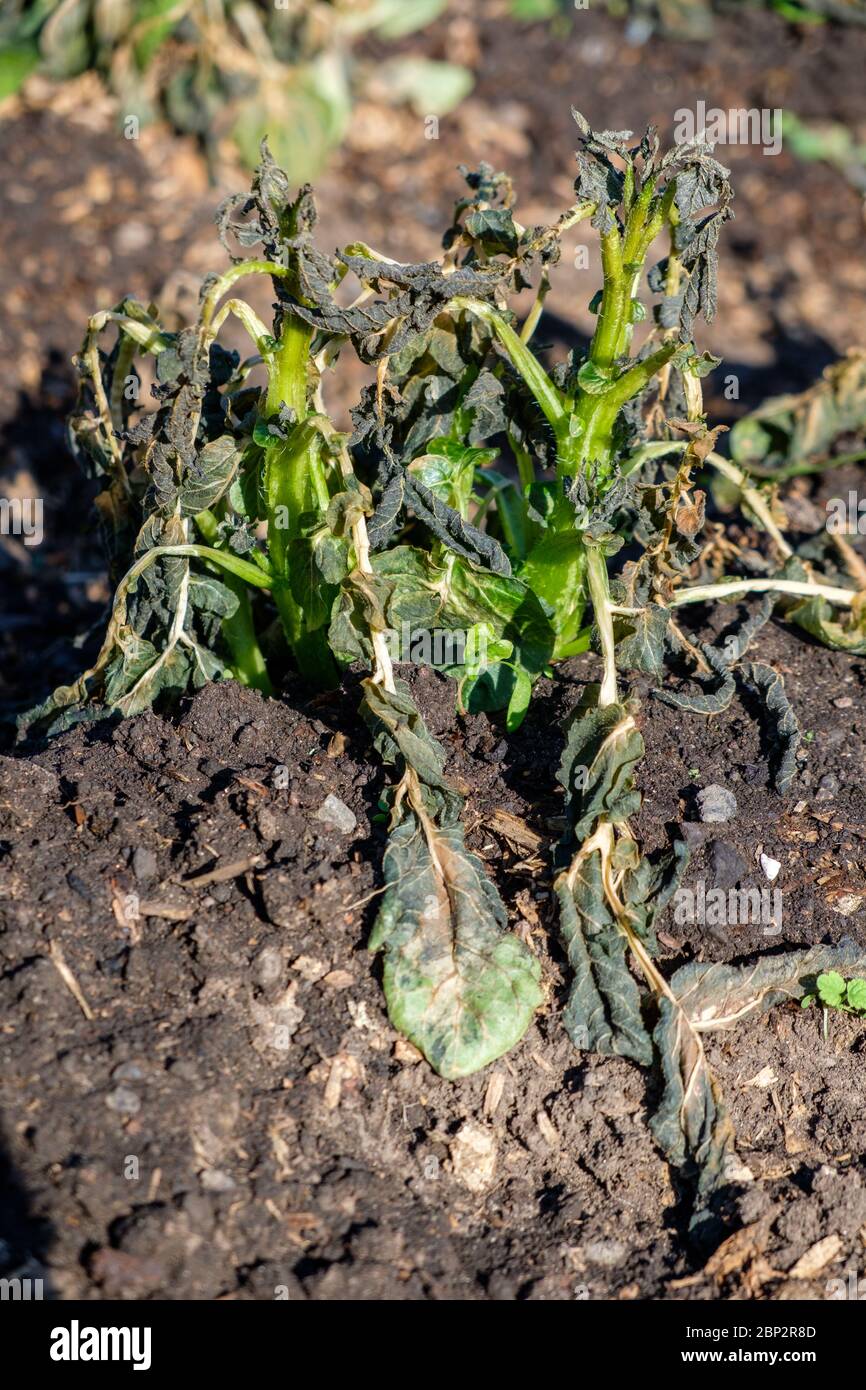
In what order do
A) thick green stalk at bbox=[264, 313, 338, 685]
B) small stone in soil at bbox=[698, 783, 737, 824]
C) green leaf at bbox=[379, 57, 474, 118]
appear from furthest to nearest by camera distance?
green leaf at bbox=[379, 57, 474, 118], small stone in soil at bbox=[698, 783, 737, 824], thick green stalk at bbox=[264, 313, 338, 685]

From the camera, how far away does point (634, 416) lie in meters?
3.06

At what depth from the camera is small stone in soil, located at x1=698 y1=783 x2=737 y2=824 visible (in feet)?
9.93

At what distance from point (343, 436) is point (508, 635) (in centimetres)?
63

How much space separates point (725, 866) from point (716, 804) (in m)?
0.19

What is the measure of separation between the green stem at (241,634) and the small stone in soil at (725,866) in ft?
3.80

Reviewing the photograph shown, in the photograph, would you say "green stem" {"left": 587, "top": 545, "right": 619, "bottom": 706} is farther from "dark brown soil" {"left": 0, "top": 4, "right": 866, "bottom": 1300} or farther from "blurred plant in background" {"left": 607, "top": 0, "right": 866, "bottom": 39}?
"blurred plant in background" {"left": 607, "top": 0, "right": 866, "bottom": 39}

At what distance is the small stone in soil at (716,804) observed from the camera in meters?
3.03

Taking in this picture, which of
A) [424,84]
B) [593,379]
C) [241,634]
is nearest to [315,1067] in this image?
[241,634]

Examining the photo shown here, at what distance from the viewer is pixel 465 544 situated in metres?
2.92

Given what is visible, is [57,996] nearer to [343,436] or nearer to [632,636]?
[343,436]

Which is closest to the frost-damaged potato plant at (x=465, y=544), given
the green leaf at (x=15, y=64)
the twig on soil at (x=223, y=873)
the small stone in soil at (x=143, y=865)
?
the twig on soil at (x=223, y=873)

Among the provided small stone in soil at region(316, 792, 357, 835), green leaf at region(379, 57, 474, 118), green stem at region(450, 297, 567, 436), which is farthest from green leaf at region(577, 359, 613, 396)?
green leaf at region(379, 57, 474, 118)

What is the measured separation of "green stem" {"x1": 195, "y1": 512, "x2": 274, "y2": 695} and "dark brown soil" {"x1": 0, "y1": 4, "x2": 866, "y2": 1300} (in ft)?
0.44

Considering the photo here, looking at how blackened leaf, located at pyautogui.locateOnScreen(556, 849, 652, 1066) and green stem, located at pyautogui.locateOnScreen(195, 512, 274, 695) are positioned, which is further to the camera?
green stem, located at pyautogui.locateOnScreen(195, 512, 274, 695)
